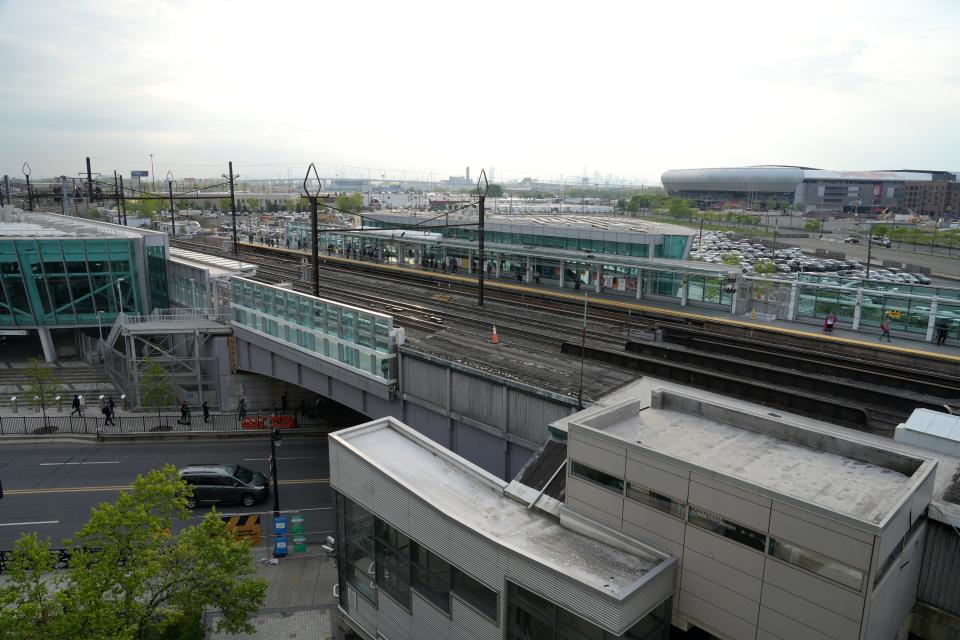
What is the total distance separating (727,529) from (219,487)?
62.2ft

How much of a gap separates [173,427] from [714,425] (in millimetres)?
26747

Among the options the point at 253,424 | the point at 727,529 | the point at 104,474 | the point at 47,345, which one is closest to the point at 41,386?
the point at 104,474

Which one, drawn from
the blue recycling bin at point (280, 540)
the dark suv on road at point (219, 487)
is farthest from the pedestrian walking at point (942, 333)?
the dark suv on road at point (219, 487)

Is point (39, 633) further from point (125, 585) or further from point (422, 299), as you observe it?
point (422, 299)

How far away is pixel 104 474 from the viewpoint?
25.9 metres

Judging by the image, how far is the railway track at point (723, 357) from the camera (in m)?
17.7

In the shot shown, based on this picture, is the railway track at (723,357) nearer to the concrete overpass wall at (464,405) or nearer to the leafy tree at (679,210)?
the concrete overpass wall at (464,405)

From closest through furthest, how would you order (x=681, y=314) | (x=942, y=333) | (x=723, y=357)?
(x=723, y=357) → (x=942, y=333) → (x=681, y=314)

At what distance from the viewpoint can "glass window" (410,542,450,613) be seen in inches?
475

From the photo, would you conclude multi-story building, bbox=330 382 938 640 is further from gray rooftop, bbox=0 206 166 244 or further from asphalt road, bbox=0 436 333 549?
gray rooftop, bbox=0 206 166 244

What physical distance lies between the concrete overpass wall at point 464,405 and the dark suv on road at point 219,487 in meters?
4.61

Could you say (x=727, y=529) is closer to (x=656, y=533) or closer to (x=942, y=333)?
(x=656, y=533)

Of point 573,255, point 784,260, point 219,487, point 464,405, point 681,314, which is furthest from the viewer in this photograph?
point 784,260

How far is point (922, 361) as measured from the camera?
914 inches
